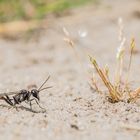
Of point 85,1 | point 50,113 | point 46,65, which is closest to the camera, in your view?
point 50,113

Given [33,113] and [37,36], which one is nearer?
[33,113]

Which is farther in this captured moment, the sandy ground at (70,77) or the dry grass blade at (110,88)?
the dry grass blade at (110,88)

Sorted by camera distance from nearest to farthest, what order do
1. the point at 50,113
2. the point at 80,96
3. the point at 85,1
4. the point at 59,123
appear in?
the point at 59,123 → the point at 50,113 → the point at 80,96 → the point at 85,1

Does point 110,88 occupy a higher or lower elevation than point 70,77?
lower

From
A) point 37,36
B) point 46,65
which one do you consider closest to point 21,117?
point 46,65

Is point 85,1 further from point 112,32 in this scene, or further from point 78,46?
point 78,46

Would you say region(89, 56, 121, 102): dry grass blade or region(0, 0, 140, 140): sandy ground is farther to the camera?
region(89, 56, 121, 102): dry grass blade

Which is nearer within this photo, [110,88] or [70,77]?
[110,88]

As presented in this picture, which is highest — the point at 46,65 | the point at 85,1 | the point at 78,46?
the point at 85,1
